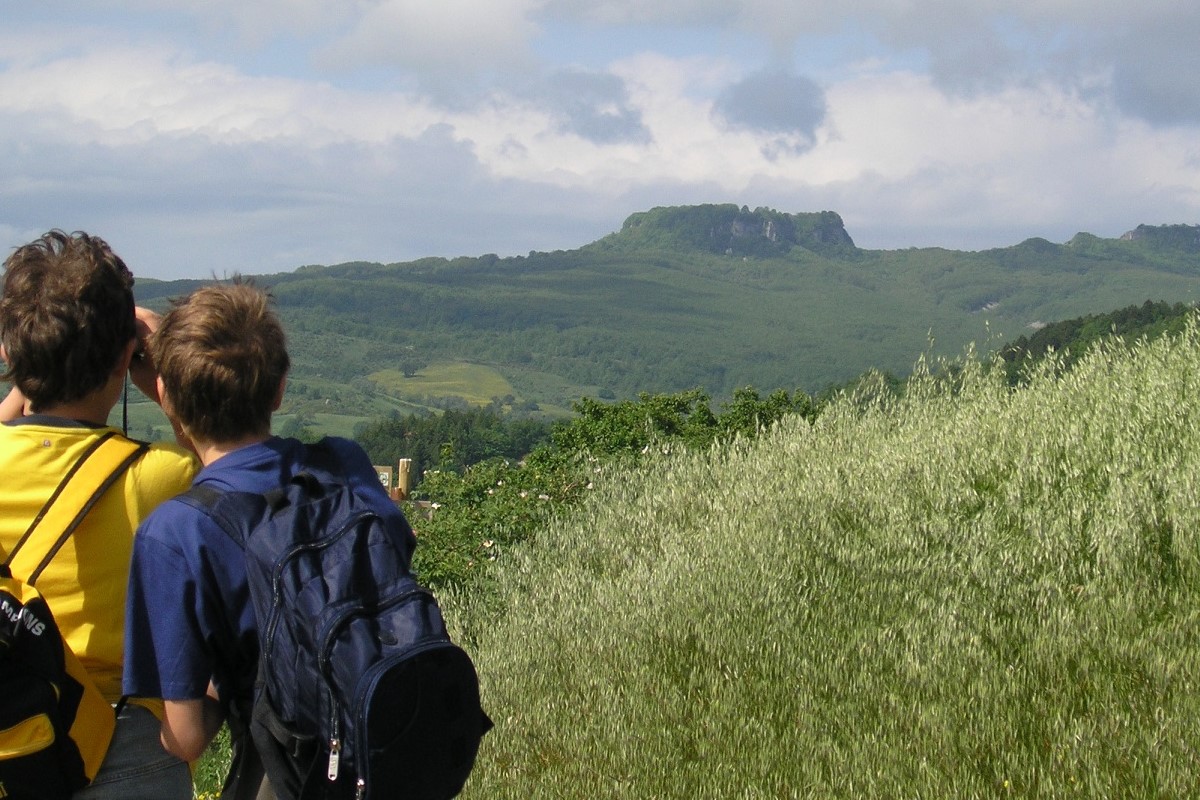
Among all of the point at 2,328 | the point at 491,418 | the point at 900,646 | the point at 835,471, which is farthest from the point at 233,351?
the point at 491,418

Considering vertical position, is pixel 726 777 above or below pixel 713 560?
below

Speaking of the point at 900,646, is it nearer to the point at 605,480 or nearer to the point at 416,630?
the point at 416,630

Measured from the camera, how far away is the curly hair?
2471mm

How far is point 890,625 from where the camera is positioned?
5.32 meters

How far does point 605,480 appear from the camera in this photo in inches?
355

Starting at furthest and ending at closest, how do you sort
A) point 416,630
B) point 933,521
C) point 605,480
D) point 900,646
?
point 605,480, point 933,521, point 900,646, point 416,630

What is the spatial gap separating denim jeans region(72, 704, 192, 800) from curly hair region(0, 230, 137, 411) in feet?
2.16

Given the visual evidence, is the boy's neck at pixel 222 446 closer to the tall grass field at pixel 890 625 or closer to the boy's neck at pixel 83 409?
the boy's neck at pixel 83 409

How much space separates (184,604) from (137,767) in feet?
1.21

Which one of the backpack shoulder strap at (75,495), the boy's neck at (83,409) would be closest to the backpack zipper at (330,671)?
the backpack shoulder strap at (75,495)

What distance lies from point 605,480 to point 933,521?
3.38 m

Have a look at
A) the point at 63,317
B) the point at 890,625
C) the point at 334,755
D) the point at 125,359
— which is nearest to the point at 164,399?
the point at 125,359

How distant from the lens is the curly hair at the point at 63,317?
8.11 ft

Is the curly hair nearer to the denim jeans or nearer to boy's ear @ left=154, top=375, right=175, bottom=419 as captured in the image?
boy's ear @ left=154, top=375, right=175, bottom=419
